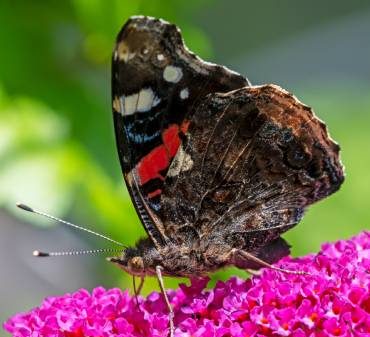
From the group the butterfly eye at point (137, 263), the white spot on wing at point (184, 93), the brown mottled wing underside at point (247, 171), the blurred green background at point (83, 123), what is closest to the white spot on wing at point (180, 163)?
the brown mottled wing underside at point (247, 171)

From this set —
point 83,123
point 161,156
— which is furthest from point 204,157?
point 83,123

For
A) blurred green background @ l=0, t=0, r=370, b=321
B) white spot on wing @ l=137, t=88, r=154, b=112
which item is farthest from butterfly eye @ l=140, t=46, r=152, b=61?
blurred green background @ l=0, t=0, r=370, b=321

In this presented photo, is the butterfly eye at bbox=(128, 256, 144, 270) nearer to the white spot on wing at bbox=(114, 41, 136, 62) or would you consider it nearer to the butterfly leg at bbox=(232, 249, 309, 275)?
the butterfly leg at bbox=(232, 249, 309, 275)

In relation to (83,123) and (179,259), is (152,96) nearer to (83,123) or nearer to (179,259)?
(179,259)

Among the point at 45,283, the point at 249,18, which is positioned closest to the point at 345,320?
the point at 45,283

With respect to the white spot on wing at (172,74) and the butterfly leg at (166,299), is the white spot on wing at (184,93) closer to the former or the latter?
the white spot on wing at (172,74)
